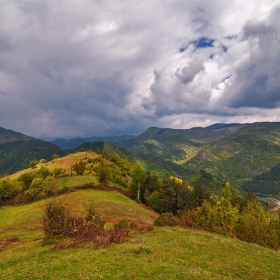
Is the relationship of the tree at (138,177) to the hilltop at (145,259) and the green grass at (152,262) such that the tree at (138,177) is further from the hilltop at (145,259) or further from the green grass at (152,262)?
the green grass at (152,262)

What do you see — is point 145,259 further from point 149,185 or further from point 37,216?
point 149,185

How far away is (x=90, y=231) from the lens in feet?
109

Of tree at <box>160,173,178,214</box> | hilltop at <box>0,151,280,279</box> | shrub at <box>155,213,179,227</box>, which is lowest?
tree at <box>160,173,178,214</box>

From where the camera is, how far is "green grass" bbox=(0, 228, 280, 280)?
19.4 meters

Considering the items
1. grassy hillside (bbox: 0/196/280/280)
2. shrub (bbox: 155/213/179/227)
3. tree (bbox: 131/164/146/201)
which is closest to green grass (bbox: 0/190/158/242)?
grassy hillside (bbox: 0/196/280/280)

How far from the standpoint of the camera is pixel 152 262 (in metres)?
22.6

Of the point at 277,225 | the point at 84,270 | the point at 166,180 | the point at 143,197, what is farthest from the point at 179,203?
the point at 84,270

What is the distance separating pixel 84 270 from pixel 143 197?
88.3 meters

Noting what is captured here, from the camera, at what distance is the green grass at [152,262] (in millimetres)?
19422

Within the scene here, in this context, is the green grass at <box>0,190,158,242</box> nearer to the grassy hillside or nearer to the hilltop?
A: the hilltop

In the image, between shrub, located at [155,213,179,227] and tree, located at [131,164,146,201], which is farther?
tree, located at [131,164,146,201]

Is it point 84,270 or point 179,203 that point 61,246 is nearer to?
point 84,270

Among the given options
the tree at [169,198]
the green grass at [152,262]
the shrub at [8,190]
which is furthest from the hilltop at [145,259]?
the tree at [169,198]

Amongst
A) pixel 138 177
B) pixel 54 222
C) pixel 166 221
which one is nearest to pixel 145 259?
Result: pixel 54 222
